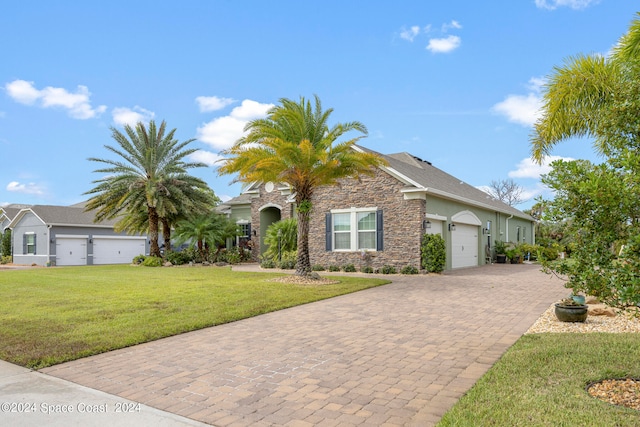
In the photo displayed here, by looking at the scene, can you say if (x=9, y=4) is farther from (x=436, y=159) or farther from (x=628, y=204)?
(x=436, y=159)

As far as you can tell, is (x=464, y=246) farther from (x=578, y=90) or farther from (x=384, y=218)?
(x=578, y=90)

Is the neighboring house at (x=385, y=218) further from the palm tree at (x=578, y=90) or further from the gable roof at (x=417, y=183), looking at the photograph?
the palm tree at (x=578, y=90)

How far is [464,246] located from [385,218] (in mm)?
5641

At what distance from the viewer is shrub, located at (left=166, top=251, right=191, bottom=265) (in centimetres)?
2503

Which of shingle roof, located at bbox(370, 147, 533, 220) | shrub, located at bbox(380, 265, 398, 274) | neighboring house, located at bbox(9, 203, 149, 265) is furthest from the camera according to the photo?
neighboring house, located at bbox(9, 203, 149, 265)

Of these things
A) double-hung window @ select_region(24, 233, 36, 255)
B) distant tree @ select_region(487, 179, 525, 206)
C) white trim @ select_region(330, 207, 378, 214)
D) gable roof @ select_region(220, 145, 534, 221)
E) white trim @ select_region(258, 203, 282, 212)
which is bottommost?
double-hung window @ select_region(24, 233, 36, 255)

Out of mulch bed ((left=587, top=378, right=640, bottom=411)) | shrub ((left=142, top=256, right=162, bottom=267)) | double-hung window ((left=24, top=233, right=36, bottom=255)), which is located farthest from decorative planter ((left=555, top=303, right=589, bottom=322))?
double-hung window ((left=24, top=233, right=36, bottom=255))

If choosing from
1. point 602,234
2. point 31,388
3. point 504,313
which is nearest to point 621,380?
point 602,234

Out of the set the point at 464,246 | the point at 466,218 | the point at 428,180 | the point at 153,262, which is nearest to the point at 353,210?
the point at 428,180

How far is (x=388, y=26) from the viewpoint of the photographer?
1320cm

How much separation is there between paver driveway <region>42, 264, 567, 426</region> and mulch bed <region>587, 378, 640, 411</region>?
1.12 meters

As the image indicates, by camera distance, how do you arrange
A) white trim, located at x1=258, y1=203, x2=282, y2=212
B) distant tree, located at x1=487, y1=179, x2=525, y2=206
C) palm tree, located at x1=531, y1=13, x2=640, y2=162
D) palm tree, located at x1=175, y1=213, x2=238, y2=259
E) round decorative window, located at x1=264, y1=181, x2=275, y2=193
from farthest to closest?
distant tree, located at x1=487, y1=179, x2=525, y2=206 → palm tree, located at x1=175, y1=213, x2=238, y2=259 → round decorative window, located at x1=264, y1=181, x2=275, y2=193 → white trim, located at x1=258, y1=203, x2=282, y2=212 → palm tree, located at x1=531, y1=13, x2=640, y2=162

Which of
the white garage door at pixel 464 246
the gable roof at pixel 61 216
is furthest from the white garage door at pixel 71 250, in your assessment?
the white garage door at pixel 464 246

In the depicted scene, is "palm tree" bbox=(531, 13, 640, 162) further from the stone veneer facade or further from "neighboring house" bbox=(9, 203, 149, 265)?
"neighboring house" bbox=(9, 203, 149, 265)
